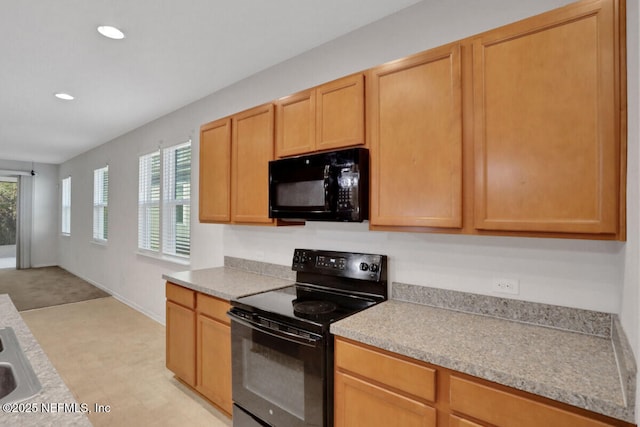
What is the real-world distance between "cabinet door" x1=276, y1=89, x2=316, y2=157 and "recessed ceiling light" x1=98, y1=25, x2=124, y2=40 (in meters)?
1.16

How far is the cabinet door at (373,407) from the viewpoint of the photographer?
4.42ft

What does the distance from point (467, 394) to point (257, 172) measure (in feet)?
6.20

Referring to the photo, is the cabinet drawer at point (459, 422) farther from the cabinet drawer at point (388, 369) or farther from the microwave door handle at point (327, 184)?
the microwave door handle at point (327, 184)

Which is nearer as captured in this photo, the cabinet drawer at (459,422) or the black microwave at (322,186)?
the cabinet drawer at (459,422)

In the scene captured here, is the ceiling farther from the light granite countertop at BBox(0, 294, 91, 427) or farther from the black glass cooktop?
the light granite countertop at BBox(0, 294, 91, 427)

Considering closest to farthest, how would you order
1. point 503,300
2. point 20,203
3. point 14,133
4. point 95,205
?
1. point 503,300
2. point 14,133
3. point 95,205
4. point 20,203

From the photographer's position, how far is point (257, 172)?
8.31 ft

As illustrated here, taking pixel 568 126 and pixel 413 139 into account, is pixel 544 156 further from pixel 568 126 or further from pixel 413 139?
pixel 413 139

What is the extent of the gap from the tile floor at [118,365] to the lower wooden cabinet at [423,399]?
4.22 feet

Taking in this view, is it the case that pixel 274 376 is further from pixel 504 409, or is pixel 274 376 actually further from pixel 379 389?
pixel 504 409

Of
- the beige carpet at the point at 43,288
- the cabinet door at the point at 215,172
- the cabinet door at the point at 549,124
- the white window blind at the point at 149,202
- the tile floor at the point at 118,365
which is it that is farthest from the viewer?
the beige carpet at the point at 43,288

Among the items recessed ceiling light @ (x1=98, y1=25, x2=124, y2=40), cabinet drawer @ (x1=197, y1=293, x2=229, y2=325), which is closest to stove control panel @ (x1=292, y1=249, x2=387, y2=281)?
cabinet drawer @ (x1=197, y1=293, x2=229, y2=325)

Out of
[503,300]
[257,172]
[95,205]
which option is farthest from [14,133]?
[503,300]

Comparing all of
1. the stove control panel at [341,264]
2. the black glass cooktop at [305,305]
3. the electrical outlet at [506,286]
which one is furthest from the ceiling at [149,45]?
the black glass cooktop at [305,305]
